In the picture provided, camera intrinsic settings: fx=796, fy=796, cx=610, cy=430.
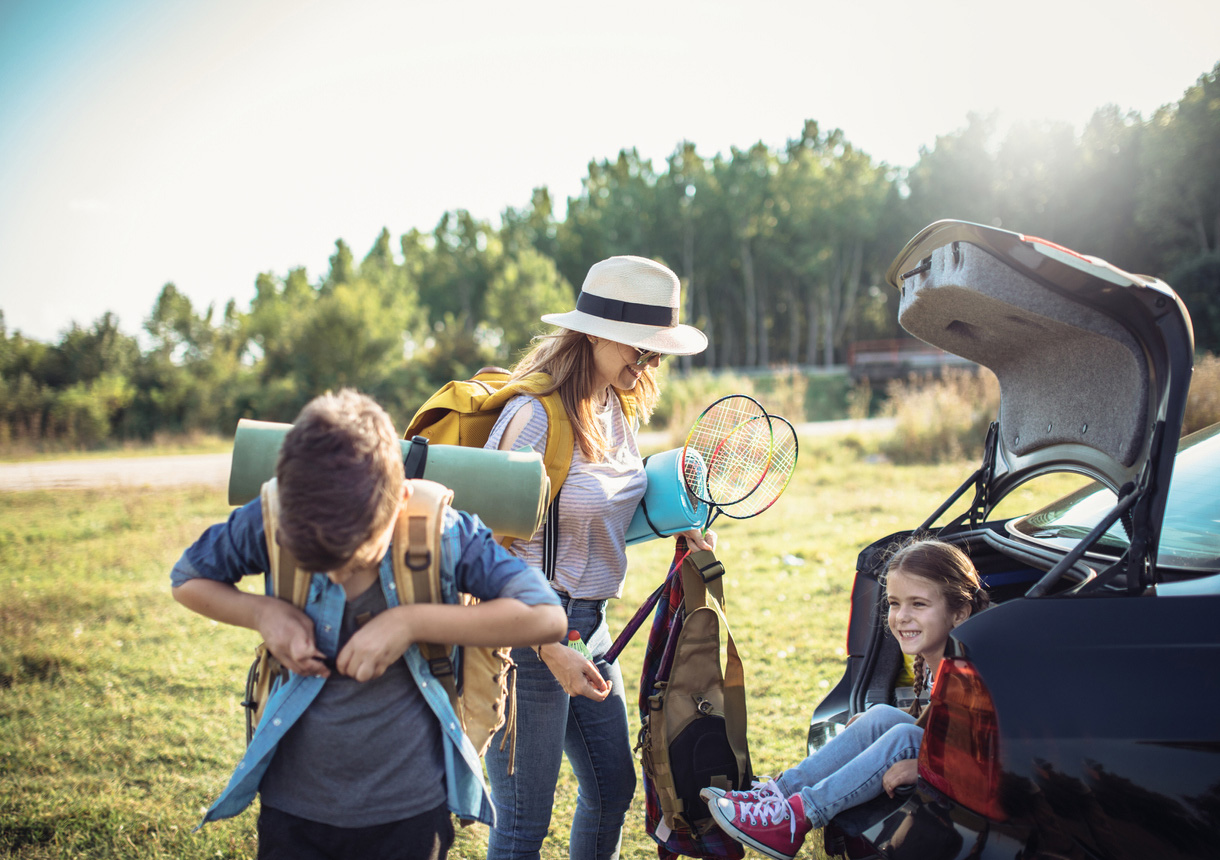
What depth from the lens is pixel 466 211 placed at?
51625mm

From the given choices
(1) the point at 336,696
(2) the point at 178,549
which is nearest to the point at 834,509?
(2) the point at 178,549

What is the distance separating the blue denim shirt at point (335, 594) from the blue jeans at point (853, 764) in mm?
922

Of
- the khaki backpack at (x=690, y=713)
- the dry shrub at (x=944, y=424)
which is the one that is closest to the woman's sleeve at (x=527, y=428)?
the khaki backpack at (x=690, y=713)

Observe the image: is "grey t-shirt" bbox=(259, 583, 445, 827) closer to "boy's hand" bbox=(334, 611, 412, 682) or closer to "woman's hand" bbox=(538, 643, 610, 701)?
"boy's hand" bbox=(334, 611, 412, 682)

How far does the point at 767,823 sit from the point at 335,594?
4.10 ft

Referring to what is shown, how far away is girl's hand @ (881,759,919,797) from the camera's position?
1.95 meters

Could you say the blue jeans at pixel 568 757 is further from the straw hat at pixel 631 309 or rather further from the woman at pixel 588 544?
the straw hat at pixel 631 309

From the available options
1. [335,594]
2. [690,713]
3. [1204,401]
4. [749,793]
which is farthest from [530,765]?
[1204,401]

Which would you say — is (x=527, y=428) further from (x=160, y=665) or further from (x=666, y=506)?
(x=160, y=665)

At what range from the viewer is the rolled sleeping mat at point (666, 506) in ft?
7.69

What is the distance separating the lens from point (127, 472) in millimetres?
14727

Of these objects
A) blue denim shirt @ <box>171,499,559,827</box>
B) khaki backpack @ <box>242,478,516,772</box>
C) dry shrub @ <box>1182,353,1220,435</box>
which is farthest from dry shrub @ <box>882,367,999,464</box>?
blue denim shirt @ <box>171,499,559,827</box>

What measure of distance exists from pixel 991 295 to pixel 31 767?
4.50 m

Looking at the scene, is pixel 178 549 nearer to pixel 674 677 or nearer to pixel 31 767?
pixel 31 767
